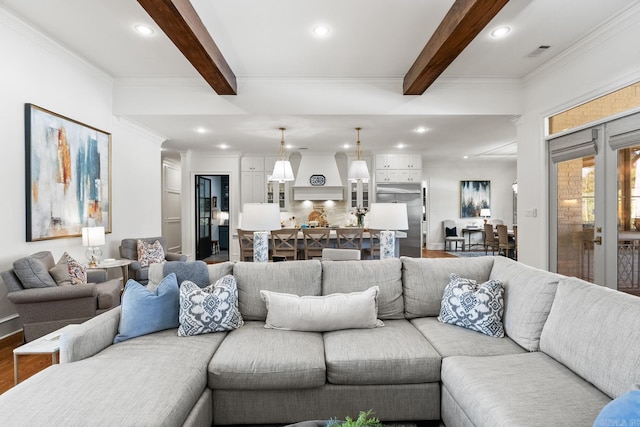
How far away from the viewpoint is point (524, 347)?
2.00m

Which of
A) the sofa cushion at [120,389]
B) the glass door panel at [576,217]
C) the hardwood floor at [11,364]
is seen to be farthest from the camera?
the glass door panel at [576,217]

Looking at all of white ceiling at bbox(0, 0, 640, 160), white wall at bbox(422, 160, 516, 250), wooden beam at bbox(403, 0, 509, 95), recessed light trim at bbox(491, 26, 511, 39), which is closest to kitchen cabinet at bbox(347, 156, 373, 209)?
white wall at bbox(422, 160, 516, 250)

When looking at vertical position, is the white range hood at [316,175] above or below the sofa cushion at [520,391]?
above

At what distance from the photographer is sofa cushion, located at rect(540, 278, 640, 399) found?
4.66 feet

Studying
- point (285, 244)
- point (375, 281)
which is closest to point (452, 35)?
point (375, 281)

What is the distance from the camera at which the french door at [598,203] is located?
3236 millimetres

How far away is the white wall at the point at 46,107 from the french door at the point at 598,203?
219 inches

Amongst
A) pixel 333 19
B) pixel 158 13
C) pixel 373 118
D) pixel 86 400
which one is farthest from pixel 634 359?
pixel 373 118

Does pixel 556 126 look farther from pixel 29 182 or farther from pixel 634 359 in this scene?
pixel 29 182

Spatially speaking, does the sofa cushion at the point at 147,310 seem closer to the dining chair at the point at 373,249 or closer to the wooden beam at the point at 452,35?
the wooden beam at the point at 452,35

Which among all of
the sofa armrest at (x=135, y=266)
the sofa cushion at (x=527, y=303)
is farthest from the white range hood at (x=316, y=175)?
the sofa cushion at (x=527, y=303)

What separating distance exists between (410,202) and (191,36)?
20.8ft

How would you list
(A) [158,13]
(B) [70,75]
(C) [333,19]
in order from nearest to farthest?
(A) [158,13] < (C) [333,19] < (B) [70,75]

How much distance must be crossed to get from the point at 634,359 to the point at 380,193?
6982 mm
